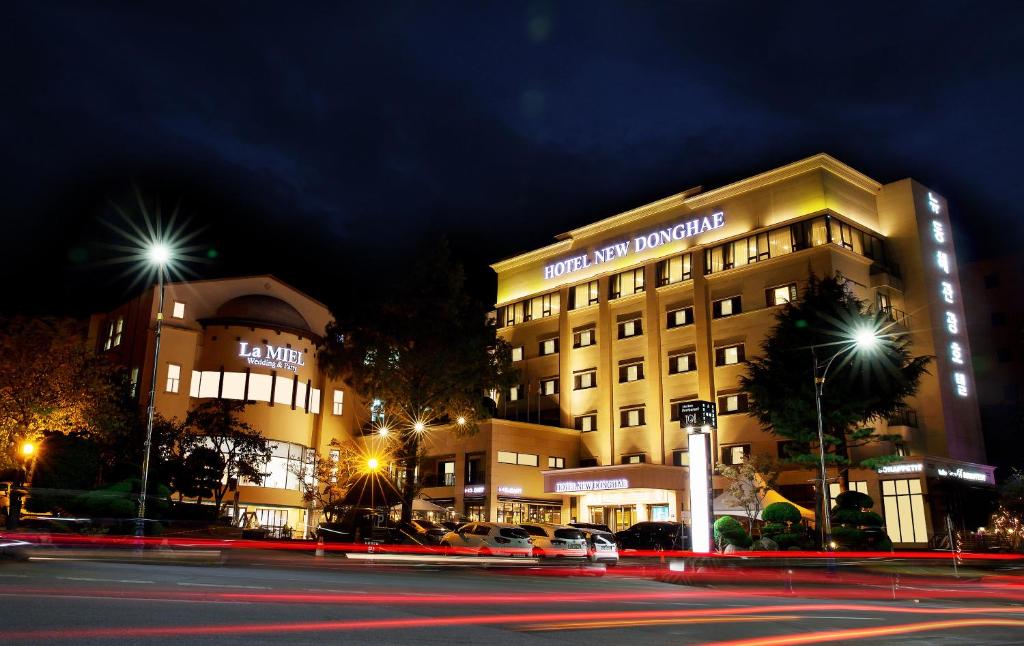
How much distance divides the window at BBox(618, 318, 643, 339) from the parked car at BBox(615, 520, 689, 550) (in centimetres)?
1983

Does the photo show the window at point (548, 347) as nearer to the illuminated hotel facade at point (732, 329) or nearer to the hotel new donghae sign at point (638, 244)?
the illuminated hotel facade at point (732, 329)

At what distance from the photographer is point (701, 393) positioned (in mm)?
52812

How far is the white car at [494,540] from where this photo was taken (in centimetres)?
2903

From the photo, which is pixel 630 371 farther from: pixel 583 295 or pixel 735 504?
pixel 735 504

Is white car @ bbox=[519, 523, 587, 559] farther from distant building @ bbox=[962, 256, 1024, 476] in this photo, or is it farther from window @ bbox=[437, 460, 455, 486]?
distant building @ bbox=[962, 256, 1024, 476]

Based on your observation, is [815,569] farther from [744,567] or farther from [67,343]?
[67,343]

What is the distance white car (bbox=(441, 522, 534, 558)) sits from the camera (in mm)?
29031

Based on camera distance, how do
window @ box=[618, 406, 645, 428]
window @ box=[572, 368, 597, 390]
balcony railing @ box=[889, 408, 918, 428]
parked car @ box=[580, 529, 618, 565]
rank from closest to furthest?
parked car @ box=[580, 529, 618, 565] < balcony railing @ box=[889, 408, 918, 428] < window @ box=[618, 406, 645, 428] < window @ box=[572, 368, 597, 390]

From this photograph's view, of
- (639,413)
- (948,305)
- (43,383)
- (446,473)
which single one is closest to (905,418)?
(948,305)

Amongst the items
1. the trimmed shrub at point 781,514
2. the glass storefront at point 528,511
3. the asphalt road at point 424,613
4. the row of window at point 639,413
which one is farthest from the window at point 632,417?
the asphalt road at point 424,613

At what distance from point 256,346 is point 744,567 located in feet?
138

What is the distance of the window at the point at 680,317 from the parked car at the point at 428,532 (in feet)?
77.8

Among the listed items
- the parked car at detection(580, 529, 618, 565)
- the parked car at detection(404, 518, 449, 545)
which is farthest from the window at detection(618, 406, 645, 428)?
the parked car at detection(580, 529, 618, 565)

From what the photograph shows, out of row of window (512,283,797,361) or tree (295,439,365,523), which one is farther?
row of window (512,283,797,361)
